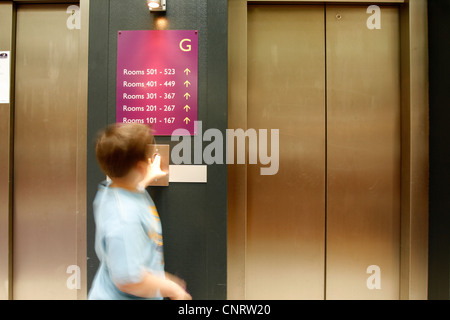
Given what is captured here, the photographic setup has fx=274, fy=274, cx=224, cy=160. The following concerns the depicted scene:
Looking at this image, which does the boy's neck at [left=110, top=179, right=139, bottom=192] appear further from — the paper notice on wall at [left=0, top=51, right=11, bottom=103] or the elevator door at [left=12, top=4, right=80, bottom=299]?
the paper notice on wall at [left=0, top=51, right=11, bottom=103]

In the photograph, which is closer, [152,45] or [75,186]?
[152,45]

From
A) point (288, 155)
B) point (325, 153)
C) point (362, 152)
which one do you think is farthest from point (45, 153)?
point (362, 152)

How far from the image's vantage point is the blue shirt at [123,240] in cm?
110

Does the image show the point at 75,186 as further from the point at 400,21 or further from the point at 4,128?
the point at 400,21

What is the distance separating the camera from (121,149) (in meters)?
1.19

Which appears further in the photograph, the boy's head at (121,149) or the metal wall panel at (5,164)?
the metal wall panel at (5,164)

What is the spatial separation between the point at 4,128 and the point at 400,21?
3.69 metres

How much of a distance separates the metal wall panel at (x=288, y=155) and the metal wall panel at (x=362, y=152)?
0.11 metres

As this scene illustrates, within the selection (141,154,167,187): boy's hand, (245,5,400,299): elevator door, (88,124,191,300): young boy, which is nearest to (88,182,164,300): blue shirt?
(88,124,191,300): young boy

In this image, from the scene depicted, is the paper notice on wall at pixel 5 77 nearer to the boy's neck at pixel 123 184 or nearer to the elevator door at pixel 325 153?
the boy's neck at pixel 123 184

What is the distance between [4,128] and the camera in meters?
2.46

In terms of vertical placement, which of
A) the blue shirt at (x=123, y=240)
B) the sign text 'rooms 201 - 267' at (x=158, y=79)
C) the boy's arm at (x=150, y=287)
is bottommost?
the boy's arm at (x=150, y=287)

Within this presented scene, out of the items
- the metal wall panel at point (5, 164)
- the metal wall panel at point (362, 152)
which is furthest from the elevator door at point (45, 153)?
the metal wall panel at point (362, 152)

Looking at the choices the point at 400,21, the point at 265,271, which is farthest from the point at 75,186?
the point at 400,21
